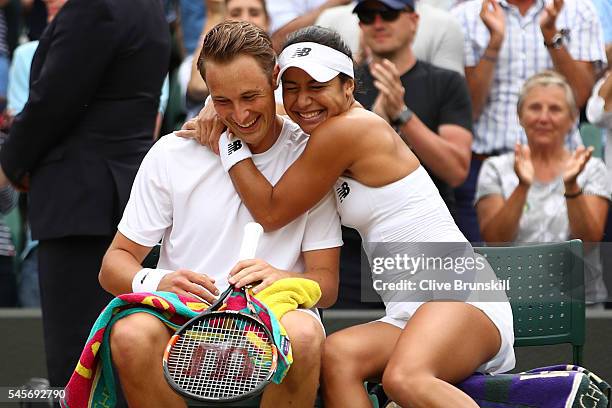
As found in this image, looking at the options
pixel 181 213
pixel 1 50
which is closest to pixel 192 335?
pixel 181 213

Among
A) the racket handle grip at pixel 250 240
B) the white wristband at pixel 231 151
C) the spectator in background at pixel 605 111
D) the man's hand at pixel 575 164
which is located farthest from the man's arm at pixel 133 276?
the spectator in background at pixel 605 111

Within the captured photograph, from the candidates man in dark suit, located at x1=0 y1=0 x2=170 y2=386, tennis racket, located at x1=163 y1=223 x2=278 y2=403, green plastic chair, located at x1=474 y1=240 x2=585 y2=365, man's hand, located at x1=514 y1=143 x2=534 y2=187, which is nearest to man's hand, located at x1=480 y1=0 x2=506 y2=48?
man's hand, located at x1=514 y1=143 x2=534 y2=187

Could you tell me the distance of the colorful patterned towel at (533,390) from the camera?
11.4 feet

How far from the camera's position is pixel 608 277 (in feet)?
16.7

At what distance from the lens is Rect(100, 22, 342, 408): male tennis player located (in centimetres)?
340

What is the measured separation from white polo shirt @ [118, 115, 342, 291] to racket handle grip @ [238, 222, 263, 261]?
25 centimetres

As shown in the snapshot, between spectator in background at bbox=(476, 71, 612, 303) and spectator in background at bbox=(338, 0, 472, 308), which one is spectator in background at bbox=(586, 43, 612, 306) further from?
spectator in background at bbox=(338, 0, 472, 308)

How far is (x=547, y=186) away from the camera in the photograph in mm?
5188

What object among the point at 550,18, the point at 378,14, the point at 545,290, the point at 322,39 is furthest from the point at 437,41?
the point at 322,39

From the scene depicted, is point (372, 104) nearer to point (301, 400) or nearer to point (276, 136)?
point (276, 136)

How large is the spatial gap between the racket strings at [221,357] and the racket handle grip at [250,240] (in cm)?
26

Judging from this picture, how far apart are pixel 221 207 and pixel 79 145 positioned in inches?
35.1

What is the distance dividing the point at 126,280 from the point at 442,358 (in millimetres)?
920

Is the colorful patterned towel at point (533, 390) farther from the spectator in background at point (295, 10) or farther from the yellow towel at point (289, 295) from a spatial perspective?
the spectator in background at point (295, 10)
